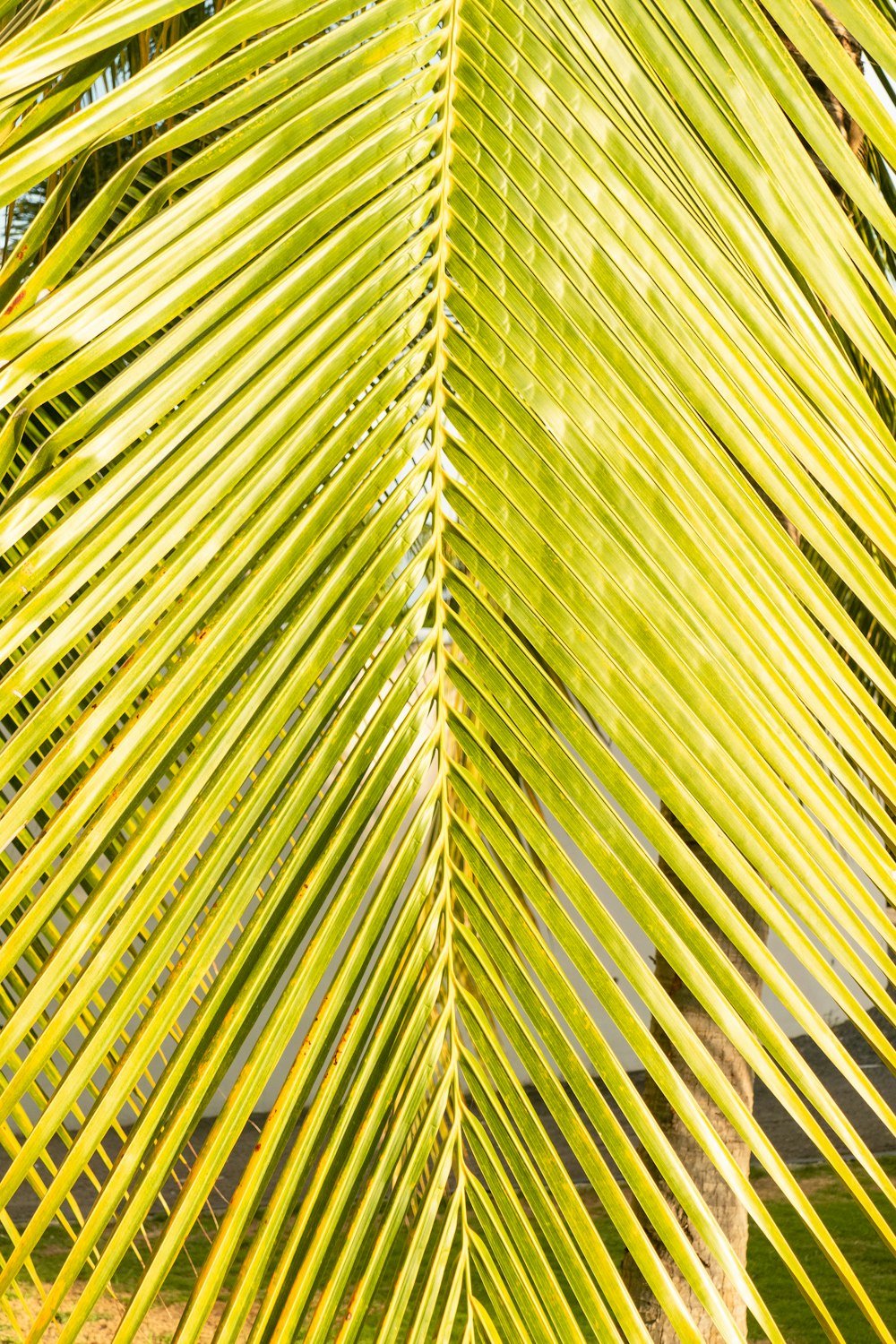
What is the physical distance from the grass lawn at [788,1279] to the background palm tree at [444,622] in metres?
3.64

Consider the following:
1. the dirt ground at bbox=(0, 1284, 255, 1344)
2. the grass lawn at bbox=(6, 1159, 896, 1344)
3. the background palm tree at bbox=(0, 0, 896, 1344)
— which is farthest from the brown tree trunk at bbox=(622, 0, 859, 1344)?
the dirt ground at bbox=(0, 1284, 255, 1344)

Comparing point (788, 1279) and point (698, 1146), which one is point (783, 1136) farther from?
point (698, 1146)

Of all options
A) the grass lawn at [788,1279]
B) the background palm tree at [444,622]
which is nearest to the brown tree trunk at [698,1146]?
the background palm tree at [444,622]

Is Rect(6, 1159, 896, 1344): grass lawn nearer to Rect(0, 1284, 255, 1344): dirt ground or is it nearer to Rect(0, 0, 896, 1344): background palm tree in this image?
Rect(0, 1284, 255, 1344): dirt ground

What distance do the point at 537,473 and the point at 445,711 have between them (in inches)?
3.7

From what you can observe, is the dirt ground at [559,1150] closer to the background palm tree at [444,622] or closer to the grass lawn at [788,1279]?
the grass lawn at [788,1279]

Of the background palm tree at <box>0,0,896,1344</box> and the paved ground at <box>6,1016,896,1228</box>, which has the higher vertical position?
the background palm tree at <box>0,0,896,1344</box>

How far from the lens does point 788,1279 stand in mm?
4324

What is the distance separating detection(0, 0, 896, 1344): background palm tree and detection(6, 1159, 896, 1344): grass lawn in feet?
11.9

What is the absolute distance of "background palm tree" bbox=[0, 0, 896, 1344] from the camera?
1.23 ft

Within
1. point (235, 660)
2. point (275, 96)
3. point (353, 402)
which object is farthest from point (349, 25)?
point (235, 660)

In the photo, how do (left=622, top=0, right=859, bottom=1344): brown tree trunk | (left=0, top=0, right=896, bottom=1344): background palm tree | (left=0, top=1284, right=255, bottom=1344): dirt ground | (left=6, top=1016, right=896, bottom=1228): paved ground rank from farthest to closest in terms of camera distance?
(left=6, top=1016, right=896, bottom=1228): paved ground < (left=0, top=1284, right=255, bottom=1344): dirt ground < (left=622, top=0, right=859, bottom=1344): brown tree trunk < (left=0, top=0, right=896, bottom=1344): background palm tree

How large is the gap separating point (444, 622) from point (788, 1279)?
4798 millimetres

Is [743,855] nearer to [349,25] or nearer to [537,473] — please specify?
[537,473]
